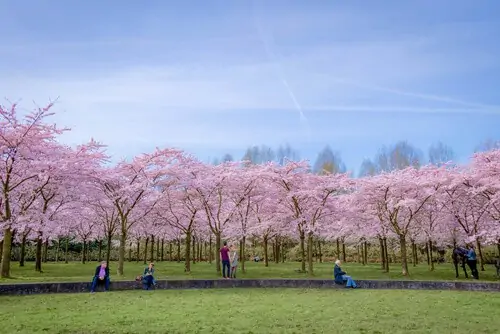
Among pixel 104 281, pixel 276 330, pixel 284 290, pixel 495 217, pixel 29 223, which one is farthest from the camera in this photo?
pixel 495 217

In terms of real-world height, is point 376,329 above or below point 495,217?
below

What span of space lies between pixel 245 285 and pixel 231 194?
454 inches

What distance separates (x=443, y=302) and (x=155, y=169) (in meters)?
20.4

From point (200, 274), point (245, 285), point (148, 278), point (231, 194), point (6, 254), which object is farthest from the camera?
point (231, 194)

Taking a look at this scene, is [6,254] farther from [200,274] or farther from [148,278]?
[200,274]

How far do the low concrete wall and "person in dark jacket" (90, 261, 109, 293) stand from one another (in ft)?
1.02

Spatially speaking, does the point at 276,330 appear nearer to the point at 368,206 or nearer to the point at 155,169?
the point at 155,169

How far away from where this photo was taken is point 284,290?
19641 mm

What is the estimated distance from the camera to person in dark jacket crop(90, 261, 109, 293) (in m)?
17.9

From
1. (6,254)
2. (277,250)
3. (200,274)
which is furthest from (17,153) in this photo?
(277,250)

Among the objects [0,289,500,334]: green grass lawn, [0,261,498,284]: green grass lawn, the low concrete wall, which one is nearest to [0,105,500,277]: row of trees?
[0,261,498,284]: green grass lawn

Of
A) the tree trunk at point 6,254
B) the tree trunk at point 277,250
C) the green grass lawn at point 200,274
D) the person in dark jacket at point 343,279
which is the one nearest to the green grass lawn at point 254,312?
the person in dark jacket at point 343,279

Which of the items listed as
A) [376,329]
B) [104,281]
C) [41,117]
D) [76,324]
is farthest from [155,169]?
[376,329]

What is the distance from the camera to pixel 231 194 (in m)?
31.9
